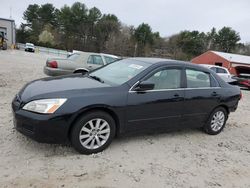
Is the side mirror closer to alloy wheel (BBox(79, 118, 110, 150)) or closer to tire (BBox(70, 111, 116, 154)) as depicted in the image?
tire (BBox(70, 111, 116, 154))

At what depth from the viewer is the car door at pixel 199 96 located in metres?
4.78

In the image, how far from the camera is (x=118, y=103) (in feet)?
12.7

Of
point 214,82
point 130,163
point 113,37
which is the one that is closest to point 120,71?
point 130,163

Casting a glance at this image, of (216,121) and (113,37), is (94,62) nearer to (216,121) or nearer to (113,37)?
(216,121)

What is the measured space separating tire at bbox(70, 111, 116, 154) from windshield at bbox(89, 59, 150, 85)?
709 mm

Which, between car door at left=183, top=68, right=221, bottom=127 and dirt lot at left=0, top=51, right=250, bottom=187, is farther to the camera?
car door at left=183, top=68, right=221, bottom=127

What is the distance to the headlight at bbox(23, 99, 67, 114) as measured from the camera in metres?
3.43

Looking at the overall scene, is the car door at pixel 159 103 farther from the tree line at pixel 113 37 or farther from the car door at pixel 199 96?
the tree line at pixel 113 37

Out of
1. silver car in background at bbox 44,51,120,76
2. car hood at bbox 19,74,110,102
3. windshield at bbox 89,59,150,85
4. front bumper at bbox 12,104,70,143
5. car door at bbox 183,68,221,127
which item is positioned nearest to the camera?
front bumper at bbox 12,104,70,143

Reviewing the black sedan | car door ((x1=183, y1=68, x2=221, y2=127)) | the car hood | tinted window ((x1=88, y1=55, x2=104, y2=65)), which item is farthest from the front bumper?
tinted window ((x1=88, y1=55, x2=104, y2=65))

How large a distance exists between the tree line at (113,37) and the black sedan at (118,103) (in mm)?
55472

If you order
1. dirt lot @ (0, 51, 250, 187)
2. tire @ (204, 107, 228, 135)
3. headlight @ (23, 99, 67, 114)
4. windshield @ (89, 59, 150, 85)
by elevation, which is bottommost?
dirt lot @ (0, 51, 250, 187)

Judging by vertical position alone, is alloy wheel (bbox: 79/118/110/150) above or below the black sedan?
below

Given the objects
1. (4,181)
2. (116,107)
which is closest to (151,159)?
(116,107)
